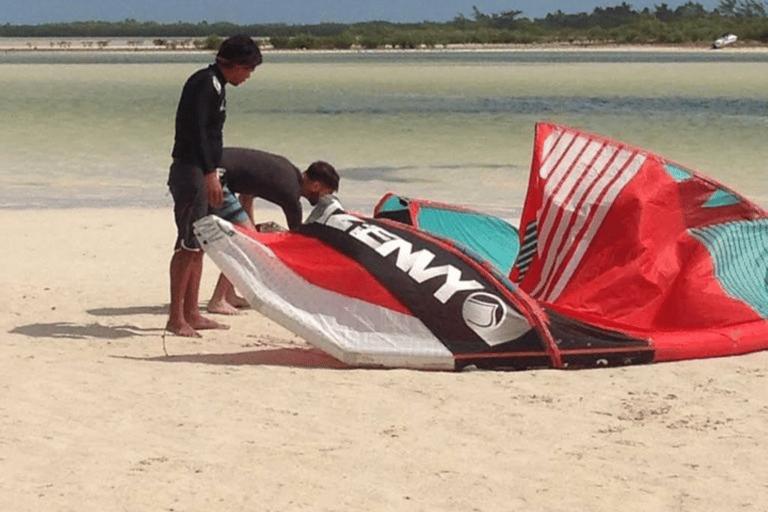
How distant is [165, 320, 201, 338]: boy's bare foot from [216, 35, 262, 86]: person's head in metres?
1.22

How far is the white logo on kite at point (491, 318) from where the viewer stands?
22.1ft

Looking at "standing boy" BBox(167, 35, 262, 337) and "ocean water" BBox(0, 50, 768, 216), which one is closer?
"standing boy" BBox(167, 35, 262, 337)

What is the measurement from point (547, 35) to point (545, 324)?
132 metres

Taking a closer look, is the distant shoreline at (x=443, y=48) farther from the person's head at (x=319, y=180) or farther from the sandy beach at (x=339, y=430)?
the sandy beach at (x=339, y=430)

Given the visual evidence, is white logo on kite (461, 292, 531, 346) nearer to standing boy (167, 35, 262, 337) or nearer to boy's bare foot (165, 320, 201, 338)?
standing boy (167, 35, 262, 337)

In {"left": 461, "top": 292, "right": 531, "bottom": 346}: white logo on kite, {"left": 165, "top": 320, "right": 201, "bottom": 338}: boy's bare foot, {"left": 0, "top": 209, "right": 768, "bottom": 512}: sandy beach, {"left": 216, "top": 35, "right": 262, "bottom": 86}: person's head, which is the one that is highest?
{"left": 216, "top": 35, "right": 262, "bottom": 86}: person's head

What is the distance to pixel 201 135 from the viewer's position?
23.6 feet

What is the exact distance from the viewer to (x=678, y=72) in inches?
2250

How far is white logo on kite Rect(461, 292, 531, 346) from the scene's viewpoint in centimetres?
673

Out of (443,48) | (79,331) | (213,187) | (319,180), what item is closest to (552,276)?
(319,180)

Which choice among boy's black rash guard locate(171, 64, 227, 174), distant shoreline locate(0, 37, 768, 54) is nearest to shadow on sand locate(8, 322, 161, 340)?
boy's black rash guard locate(171, 64, 227, 174)

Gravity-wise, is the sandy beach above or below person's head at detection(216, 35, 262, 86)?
below

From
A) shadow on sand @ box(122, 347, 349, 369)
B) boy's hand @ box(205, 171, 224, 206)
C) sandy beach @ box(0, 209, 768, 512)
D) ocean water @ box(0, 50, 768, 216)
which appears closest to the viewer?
sandy beach @ box(0, 209, 768, 512)

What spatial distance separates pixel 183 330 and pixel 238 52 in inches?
54.5
